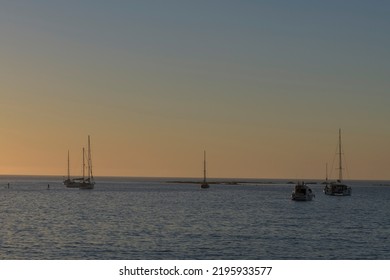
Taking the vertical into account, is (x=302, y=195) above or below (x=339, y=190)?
above

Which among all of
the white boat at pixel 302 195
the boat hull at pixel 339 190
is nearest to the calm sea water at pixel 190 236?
the white boat at pixel 302 195

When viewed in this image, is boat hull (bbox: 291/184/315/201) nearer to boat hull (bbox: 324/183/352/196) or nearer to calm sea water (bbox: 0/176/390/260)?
boat hull (bbox: 324/183/352/196)

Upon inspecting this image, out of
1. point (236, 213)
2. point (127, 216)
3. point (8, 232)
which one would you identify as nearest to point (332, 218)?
point (236, 213)

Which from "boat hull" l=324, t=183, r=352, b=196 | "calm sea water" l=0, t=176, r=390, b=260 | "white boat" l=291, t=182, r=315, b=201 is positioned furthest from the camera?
"boat hull" l=324, t=183, r=352, b=196

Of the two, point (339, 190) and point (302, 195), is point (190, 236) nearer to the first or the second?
point (302, 195)

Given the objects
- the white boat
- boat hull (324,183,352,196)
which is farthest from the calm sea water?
boat hull (324,183,352,196)

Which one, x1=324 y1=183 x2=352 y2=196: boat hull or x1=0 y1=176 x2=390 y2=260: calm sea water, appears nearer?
x1=0 y1=176 x2=390 y2=260: calm sea water

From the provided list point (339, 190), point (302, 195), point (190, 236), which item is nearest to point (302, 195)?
point (302, 195)

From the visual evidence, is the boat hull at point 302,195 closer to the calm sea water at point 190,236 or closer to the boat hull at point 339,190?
the boat hull at point 339,190

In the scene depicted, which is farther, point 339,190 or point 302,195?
point 339,190

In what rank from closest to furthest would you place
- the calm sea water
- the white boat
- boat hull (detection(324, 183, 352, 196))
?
1. the calm sea water
2. the white boat
3. boat hull (detection(324, 183, 352, 196))

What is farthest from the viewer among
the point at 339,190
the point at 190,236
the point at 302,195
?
the point at 339,190
